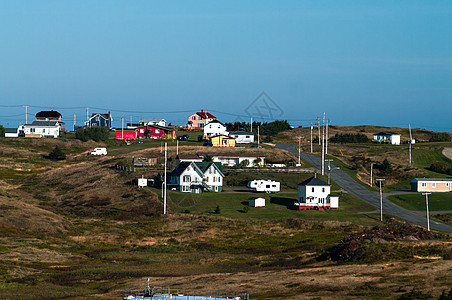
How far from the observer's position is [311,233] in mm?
84062

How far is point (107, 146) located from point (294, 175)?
64.1 m

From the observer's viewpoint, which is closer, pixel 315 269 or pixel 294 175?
pixel 315 269

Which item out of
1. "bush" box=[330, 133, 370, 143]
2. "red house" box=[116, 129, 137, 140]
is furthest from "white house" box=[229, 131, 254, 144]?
"bush" box=[330, 133, 370, 143]

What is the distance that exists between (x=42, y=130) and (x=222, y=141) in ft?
193

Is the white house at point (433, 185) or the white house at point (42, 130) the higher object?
the white house at point (42, 130)

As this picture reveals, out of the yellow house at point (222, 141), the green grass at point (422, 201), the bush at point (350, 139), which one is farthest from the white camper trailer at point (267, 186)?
the bush at point (350, 139)

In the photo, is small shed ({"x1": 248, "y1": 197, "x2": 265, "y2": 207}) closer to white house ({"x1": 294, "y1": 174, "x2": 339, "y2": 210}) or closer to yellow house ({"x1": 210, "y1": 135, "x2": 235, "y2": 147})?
white house ({"x1": 294, "y1": 174, "x2": 339, "y2": 210})

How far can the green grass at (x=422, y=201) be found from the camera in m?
104

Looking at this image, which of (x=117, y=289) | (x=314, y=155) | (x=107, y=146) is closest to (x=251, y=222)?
(x=117, y=289)

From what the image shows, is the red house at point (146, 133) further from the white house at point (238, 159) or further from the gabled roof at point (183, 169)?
the gabled roof at point (183, 169)

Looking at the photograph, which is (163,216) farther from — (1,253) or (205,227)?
(1,253)

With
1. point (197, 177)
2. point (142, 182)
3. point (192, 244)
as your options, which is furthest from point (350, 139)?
point (192, 244)

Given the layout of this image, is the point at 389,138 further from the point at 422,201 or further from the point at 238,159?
the point at 422,201

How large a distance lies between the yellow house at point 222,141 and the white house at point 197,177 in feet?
149
